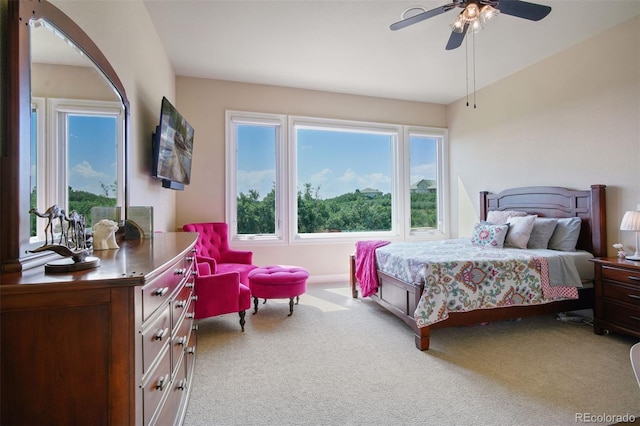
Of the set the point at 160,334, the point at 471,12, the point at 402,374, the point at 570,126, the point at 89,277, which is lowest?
the point at 402,374

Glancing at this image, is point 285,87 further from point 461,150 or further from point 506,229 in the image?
point 506,229

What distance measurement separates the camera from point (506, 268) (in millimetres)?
2809

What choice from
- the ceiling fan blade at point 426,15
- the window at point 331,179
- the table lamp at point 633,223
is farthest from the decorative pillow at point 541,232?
the ceiling fan blade at point 426,15

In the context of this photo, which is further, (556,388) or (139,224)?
(139,224)

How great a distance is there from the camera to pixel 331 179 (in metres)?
5.04

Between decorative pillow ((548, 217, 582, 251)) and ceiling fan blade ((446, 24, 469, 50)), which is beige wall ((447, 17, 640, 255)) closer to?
decorative pillow ((548, 217, 582, 251))

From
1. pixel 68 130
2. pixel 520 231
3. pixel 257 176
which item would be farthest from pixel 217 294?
pixel 520 231

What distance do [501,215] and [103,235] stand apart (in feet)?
14.7

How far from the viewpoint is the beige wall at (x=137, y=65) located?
1805mm

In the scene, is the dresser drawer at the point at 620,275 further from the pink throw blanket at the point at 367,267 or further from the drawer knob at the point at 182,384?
the drawer knob at the point at 182,384

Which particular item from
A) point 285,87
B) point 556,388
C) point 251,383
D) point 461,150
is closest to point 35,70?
point 251,383

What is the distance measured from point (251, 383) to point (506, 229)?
338 centimetres

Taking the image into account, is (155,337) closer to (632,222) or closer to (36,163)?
(36,163)

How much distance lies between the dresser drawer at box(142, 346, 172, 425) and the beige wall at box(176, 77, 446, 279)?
3214 mm
